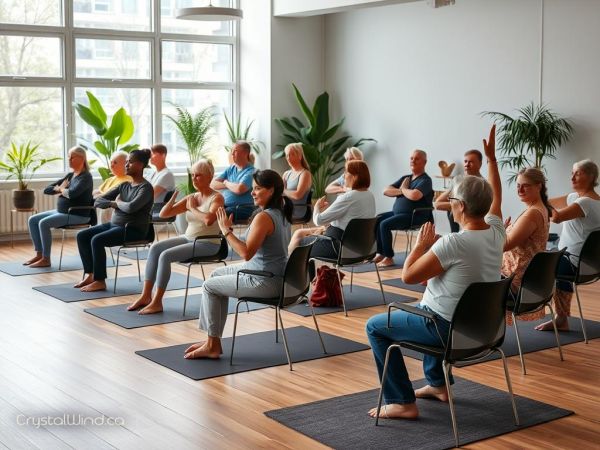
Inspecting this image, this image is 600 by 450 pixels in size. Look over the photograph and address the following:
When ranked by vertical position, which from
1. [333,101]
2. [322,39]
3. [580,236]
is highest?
[322,39]

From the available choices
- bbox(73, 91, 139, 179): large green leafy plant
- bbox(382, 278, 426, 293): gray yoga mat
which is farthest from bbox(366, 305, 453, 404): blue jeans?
bbox(73, 91, 139, 179): large green leafy plant

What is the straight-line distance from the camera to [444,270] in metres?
4.29

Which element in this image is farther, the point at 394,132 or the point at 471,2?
the point at 394,132

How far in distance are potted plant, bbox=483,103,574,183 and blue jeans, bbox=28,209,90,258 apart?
15.0ft

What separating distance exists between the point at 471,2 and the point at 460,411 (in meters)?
7.08

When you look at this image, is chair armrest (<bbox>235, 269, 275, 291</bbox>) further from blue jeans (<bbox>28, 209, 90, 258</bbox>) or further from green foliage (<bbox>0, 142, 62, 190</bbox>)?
green foliage (<bbox>0, 142, 62, 190</bbox>)

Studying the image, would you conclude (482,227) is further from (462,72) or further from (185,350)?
(462,72)

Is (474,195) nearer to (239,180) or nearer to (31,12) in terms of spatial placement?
(239,180)

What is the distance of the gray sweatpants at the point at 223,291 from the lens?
547 cm

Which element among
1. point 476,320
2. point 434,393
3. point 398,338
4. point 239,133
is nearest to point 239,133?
point 239,133

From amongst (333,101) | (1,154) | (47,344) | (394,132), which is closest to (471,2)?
(394,132)

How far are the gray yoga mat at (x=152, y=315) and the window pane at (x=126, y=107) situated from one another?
4.73 meters

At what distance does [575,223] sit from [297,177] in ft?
10.9

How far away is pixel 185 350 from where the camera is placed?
5.83 meters
